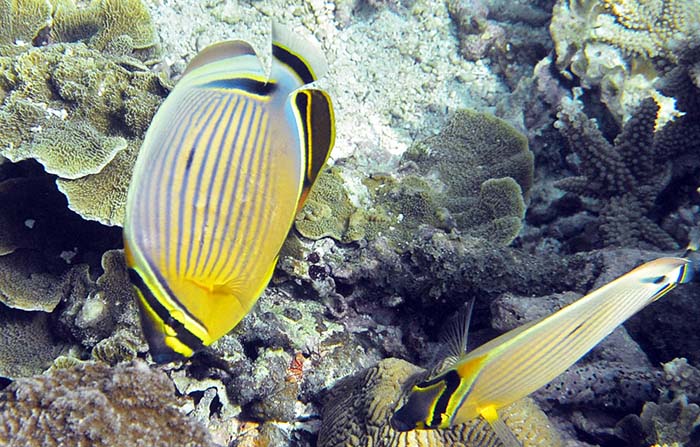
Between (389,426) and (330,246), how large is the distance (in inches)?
53.4

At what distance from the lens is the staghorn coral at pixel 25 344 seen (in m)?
3.29

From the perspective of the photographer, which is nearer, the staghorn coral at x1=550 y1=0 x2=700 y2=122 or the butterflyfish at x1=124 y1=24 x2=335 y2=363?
the butterflyfish at x1=124 y1=24 x2=335 y2=363

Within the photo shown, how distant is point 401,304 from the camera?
3531 mm

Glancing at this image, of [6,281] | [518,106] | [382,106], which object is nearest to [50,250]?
[6,281]

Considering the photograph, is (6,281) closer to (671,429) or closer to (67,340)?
(67,340)

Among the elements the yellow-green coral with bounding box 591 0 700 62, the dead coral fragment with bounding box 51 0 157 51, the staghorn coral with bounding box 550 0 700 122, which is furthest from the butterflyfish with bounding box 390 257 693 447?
the dead coral fragment with bounding box 51 0 157 51

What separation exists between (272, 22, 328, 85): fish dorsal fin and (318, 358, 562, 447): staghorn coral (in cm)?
211

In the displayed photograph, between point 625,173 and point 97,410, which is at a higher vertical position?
point 625,173

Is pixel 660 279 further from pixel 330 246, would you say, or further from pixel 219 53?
pixel 330 246

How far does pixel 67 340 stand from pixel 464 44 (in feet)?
18.0

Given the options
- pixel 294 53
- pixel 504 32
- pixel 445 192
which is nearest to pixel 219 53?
pixel 294 53

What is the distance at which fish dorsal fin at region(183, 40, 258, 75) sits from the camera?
106 centimetres

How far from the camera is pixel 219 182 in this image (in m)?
0.99

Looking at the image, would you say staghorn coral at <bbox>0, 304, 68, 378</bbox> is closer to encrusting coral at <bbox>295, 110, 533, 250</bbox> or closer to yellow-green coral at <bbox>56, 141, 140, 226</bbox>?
yellow-green coral at <bbox>56, 141, 140, 226</bbox>
